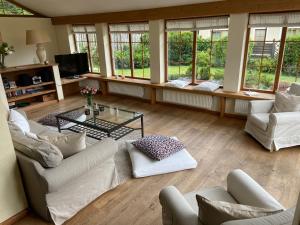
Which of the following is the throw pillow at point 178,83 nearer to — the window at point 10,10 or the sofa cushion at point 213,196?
the sofa cushion at point 213,196

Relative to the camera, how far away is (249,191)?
1.68 meters

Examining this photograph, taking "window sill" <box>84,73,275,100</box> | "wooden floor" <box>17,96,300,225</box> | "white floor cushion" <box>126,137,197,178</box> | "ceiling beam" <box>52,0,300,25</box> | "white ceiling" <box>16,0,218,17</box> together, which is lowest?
"wooden floor" <box>17,96,300,225</box>

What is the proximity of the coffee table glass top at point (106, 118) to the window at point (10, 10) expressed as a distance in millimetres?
3899

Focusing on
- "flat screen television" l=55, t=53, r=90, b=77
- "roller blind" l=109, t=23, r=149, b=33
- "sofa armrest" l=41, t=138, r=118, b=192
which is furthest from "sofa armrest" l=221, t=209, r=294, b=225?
"flat screen television" l=55, t=53, r=90, b=77

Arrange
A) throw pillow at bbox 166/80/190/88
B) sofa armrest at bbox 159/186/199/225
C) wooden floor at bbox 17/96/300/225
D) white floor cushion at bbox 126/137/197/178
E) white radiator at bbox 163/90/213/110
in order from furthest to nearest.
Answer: throw pillow at bbox 166/80/190/88, white radiator at bbox 163/90/213/110, white floor cushion at bbox 126/137/197/178, wooden floor at bbox 17/96/300/225, sofa armrest at bbox 159/186/199/225

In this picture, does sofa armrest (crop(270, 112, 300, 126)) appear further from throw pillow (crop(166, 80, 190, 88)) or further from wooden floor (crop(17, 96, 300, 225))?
throw pillow (crop(166, 80, 190, 88))

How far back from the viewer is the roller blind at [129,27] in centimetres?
538

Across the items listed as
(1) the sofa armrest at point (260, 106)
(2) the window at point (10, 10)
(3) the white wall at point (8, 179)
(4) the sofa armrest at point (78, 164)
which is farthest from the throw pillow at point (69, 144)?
(2) the window at point (10, 10)

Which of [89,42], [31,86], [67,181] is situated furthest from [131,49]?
[67,181]

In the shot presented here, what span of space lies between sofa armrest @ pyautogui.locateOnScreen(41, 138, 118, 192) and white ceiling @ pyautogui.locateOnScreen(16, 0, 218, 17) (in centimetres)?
331

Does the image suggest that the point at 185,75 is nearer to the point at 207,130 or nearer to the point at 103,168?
the point at 207,130

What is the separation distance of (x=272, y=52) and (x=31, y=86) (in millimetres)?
5184

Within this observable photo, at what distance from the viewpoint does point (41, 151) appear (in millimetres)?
1982

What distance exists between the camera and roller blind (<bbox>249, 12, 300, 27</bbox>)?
3679mm
